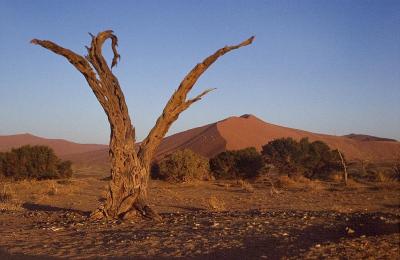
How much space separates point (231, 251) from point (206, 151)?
59531 millimetres

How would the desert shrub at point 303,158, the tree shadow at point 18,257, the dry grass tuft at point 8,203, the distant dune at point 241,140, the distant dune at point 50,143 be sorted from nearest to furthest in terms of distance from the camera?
the tree shadow at point 18,257 → the dry grass tuft at point 8,203 → the desert shrub at point 303,158 → the distant dune at point 241,140 → the distant dune at point 50,143

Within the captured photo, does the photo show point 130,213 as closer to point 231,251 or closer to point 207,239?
point 207,239

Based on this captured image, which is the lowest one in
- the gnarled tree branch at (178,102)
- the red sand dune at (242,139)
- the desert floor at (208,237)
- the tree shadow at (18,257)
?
the tree shadow at (18,257)

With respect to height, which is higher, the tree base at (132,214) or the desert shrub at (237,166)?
the desert shrub at (237,166)

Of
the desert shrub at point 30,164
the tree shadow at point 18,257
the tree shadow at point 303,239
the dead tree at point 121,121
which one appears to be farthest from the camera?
the desert shrub at point 30,164

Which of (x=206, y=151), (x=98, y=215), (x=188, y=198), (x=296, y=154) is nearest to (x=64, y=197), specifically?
(x=188, y=198)

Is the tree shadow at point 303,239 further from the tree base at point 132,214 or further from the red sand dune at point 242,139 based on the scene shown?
the red sand dune at point 242,139

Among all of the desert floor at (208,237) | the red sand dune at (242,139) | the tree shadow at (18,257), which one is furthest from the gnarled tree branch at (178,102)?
the red sand dune at (242,139)

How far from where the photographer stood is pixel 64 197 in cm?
2294

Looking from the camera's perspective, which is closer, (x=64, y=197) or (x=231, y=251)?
(x=231, y=251)

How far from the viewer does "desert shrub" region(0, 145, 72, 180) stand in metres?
34.6

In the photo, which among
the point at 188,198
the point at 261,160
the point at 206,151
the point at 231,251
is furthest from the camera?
the point at 206,151

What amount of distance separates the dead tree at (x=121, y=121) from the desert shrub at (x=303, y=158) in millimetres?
22909

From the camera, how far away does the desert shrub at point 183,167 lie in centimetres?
3228
